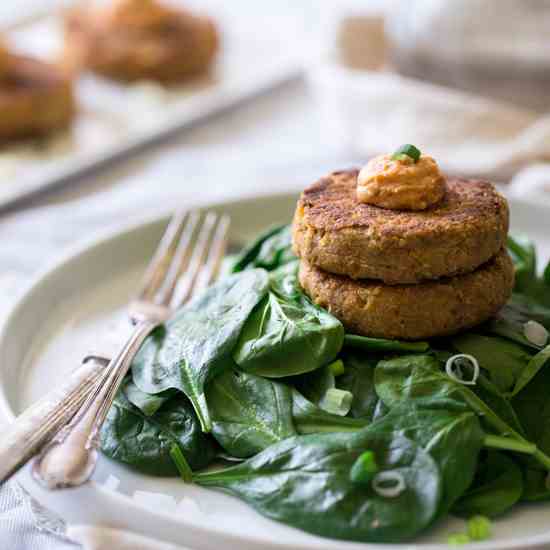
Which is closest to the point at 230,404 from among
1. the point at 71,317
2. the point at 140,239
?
the point at 71,317

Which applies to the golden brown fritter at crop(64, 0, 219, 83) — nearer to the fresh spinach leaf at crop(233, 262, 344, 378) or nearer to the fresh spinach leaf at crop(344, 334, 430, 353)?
the fresh spinach leaf at crop(233, 262, 344, 378)

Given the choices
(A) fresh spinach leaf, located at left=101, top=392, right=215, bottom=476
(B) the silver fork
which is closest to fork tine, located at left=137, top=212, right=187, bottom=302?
(B) the silver fork

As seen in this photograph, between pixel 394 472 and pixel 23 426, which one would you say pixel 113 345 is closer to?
pixel 23 426

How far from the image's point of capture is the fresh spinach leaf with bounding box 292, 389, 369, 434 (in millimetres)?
2488

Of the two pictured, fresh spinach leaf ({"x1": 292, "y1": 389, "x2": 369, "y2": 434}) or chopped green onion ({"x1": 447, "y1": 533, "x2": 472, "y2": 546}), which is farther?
fresh spinach leaf ({"x1": 292, "y1": 389, "x2": 369, "y2": 434})

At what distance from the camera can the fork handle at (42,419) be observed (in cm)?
223

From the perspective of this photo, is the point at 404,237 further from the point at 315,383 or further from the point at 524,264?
the point at 524,264

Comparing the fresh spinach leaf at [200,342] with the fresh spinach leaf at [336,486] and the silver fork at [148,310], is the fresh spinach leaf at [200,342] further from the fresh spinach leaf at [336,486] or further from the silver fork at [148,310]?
the fresh spinach leaf at [336,486]

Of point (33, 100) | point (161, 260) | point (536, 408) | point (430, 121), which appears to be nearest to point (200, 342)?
point (161, 260)

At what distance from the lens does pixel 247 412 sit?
8.50ft

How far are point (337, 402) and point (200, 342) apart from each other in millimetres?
529

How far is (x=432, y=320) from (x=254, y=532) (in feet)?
2.88

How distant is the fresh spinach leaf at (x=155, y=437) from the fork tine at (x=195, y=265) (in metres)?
0.75

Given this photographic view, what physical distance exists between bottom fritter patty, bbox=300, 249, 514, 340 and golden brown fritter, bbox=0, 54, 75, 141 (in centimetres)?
376
